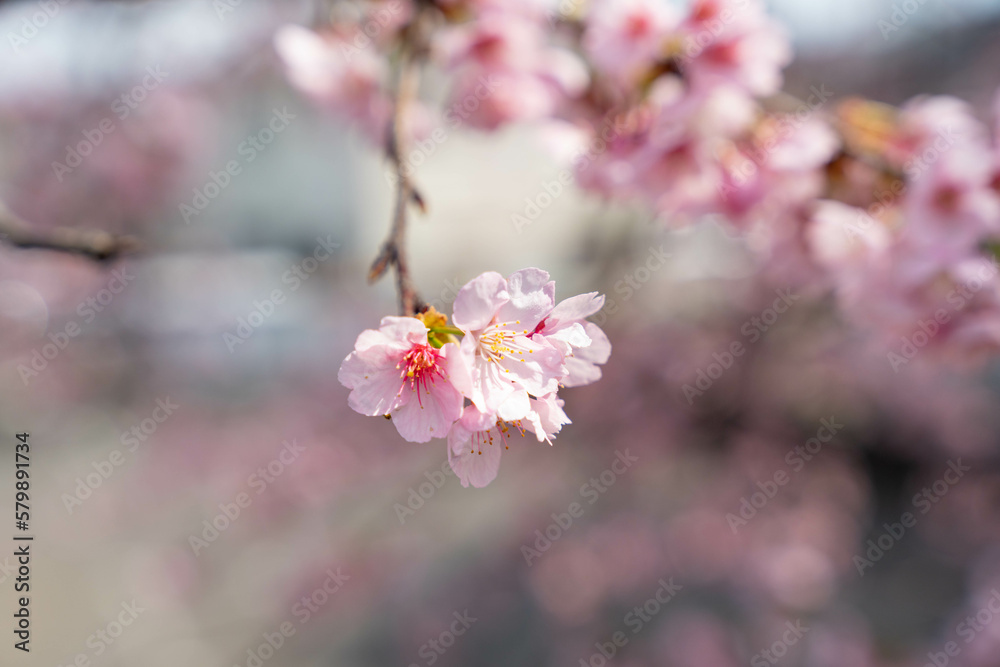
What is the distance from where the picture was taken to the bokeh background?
3018mm

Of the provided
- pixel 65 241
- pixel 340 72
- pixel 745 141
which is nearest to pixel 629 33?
pixel 745 141

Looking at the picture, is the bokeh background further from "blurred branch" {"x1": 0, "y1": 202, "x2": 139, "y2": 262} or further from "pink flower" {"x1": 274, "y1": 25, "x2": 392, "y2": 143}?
"blurred branch" {"x1": 0, "y1": 202, "x2": 139, "y2": 262}

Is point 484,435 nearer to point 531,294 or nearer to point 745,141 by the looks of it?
point 531,294

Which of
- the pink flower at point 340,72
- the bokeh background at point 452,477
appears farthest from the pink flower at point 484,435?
the bokeh background at point 452,477

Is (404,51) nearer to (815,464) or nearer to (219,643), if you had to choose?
(815,464)

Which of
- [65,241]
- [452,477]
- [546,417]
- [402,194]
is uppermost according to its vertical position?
[402,194]

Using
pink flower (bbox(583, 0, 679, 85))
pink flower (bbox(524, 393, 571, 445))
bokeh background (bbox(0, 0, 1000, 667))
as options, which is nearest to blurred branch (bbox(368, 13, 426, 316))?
pink flower (bbox(524, 393, 571, 445))

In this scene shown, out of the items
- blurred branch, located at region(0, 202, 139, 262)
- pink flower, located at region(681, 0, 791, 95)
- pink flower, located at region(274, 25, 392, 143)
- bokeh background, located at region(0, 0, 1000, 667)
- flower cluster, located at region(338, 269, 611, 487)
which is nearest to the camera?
flower cluster, located at region(338, 269, 611, 487)

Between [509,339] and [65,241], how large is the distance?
2.42 feet

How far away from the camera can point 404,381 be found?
1.97 ft

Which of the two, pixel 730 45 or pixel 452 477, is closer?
pixel 730 45

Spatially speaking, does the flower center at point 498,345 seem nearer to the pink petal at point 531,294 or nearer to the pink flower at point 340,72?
the pink petal at point 531,294

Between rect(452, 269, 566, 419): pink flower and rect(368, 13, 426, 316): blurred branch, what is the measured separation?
2.3 inches

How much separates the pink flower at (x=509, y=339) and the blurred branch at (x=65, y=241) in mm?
666
